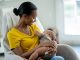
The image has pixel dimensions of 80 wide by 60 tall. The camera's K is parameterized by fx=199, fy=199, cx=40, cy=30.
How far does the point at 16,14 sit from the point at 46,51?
0.49m

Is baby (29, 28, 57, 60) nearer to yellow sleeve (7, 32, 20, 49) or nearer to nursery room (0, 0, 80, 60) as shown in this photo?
nursery room (0, 0, 80, 60)

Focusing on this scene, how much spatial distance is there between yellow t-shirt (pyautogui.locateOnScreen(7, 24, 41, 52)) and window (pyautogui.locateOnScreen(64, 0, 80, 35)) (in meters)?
1.85

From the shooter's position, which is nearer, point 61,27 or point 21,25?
point 21,25

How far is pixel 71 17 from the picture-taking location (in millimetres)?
3738

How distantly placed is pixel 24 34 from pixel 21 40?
0.08 meters

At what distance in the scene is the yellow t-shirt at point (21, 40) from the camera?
1.89m

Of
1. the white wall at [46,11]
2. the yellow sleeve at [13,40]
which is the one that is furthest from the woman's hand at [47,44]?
the white wall at [46,11]

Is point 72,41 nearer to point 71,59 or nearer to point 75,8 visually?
point 75,8

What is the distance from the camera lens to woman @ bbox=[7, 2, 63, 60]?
188 cm

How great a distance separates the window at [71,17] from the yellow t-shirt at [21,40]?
1845mm

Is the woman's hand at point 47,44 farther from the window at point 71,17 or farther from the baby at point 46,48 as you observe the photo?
the window at point 71,17

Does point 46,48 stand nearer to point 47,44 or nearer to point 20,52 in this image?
point 47,44

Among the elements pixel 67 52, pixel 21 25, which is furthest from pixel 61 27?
pixel 21 25

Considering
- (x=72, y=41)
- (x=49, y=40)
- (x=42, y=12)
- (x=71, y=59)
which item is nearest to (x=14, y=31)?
(x=49, y=40)
